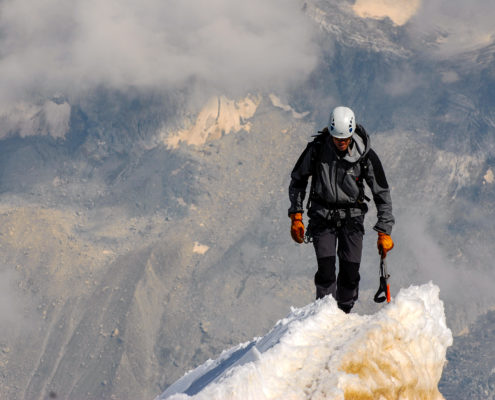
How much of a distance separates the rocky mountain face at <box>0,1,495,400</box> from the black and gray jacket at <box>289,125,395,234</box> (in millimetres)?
143110

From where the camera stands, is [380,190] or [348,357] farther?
[380,190]

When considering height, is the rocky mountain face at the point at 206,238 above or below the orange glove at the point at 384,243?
below

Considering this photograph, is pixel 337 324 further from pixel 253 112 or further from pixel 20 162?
pixel 20 162

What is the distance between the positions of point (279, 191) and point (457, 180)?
50022 millimetres

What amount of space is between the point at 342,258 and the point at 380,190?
1352mm

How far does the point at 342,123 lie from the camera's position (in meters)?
9.52

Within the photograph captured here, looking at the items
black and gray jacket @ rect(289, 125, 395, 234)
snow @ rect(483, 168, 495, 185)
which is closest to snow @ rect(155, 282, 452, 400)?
black and gray jacket @ rect(289, 125, 395, 234)

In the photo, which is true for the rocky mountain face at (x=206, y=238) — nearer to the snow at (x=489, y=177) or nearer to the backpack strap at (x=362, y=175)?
the snow at (x=489, y=177)

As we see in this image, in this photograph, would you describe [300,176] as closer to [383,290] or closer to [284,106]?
[383,290]

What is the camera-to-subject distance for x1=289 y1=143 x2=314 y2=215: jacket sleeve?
10.2 metres

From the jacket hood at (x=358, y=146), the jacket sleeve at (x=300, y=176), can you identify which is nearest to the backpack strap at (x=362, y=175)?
the jacket hood at (x=358, y=146)

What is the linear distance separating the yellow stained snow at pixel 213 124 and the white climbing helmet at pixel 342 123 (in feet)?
574

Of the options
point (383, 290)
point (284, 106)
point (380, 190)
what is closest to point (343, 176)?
point (380, 190)

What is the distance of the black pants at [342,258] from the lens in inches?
404
